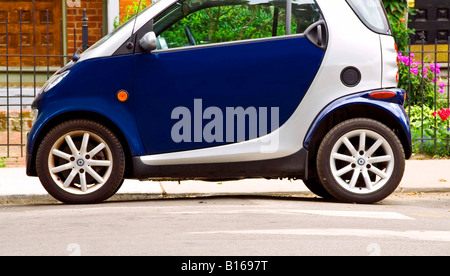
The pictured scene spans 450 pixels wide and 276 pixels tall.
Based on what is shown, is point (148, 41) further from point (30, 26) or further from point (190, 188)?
point (30, 26)

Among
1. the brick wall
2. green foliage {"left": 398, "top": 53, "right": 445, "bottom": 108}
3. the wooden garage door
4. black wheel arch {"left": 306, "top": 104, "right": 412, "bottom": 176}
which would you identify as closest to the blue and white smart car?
black wheel arch {"left": 306, "top": 104, "right": 412, "bottom": 176}

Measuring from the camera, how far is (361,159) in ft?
25.1

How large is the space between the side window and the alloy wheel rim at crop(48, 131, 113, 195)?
96 cm

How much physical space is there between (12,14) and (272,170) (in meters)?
9.27

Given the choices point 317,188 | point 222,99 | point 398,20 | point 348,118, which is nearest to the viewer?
point 222,99

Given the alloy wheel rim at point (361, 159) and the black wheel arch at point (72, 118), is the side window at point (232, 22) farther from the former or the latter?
the alloy wheel rim at point (361, 159)

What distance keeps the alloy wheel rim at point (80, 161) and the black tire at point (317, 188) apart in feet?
6.26

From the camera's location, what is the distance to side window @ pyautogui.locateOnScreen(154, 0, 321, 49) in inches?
299

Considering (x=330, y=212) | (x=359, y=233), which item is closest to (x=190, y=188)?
(x=330, y=212)

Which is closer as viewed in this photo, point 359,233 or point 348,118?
point 359,233

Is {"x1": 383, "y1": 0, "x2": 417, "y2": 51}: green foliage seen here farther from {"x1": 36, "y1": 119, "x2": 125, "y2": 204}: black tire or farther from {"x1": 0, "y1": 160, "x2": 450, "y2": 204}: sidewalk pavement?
{"x1": 36, "y1": 119, "x2": 125, "y2": 204}: black tire

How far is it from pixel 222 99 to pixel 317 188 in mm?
1469

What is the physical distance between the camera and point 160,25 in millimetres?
7598

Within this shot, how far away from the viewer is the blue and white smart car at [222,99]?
751cm
